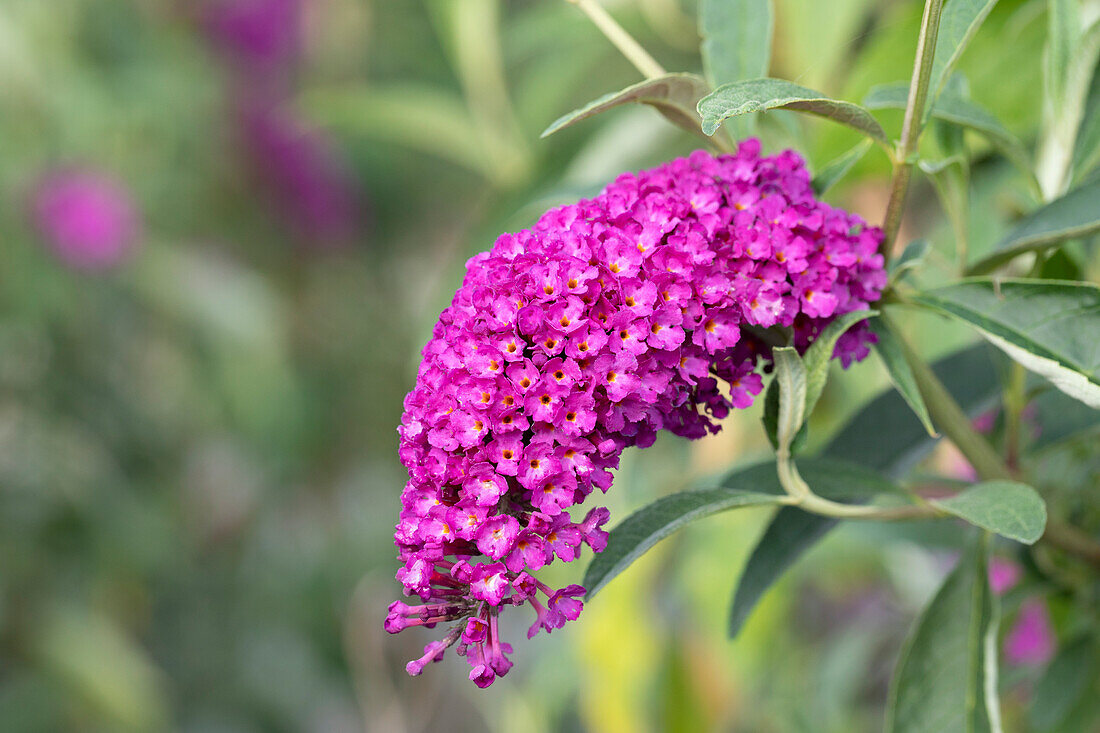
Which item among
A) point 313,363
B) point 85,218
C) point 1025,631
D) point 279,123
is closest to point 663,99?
point 1025,631

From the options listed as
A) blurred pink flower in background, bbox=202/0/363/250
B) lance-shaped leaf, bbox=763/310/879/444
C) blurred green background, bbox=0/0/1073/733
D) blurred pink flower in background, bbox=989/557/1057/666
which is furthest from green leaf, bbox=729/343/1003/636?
blurred pink flower in background, bbox=202/0/363/250

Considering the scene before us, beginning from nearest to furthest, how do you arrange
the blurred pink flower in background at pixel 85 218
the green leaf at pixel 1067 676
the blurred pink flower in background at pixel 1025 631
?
the green leaf at pixel 1067 676
the blurred pink flower in background at pixel 1025 631
the blurred pink flower in background at pixel 85 218

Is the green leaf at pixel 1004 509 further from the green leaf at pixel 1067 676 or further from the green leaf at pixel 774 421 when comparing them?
the green leaf at pixel 1067 676

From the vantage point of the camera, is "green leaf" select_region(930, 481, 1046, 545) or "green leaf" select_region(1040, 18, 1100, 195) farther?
"green leaf" select_region(1040, 18, 1100, 195)

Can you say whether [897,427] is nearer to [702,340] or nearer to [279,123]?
[702,340]

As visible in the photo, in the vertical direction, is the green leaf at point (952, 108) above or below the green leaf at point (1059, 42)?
below

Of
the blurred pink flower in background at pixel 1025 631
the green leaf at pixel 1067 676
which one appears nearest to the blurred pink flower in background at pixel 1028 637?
the blurred pink flower in background at pixel 1025 631

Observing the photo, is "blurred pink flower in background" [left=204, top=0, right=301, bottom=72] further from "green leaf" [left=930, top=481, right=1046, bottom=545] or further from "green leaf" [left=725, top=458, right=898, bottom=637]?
"green leaf" [left=930, top=481, right=1046, bottom=545]
